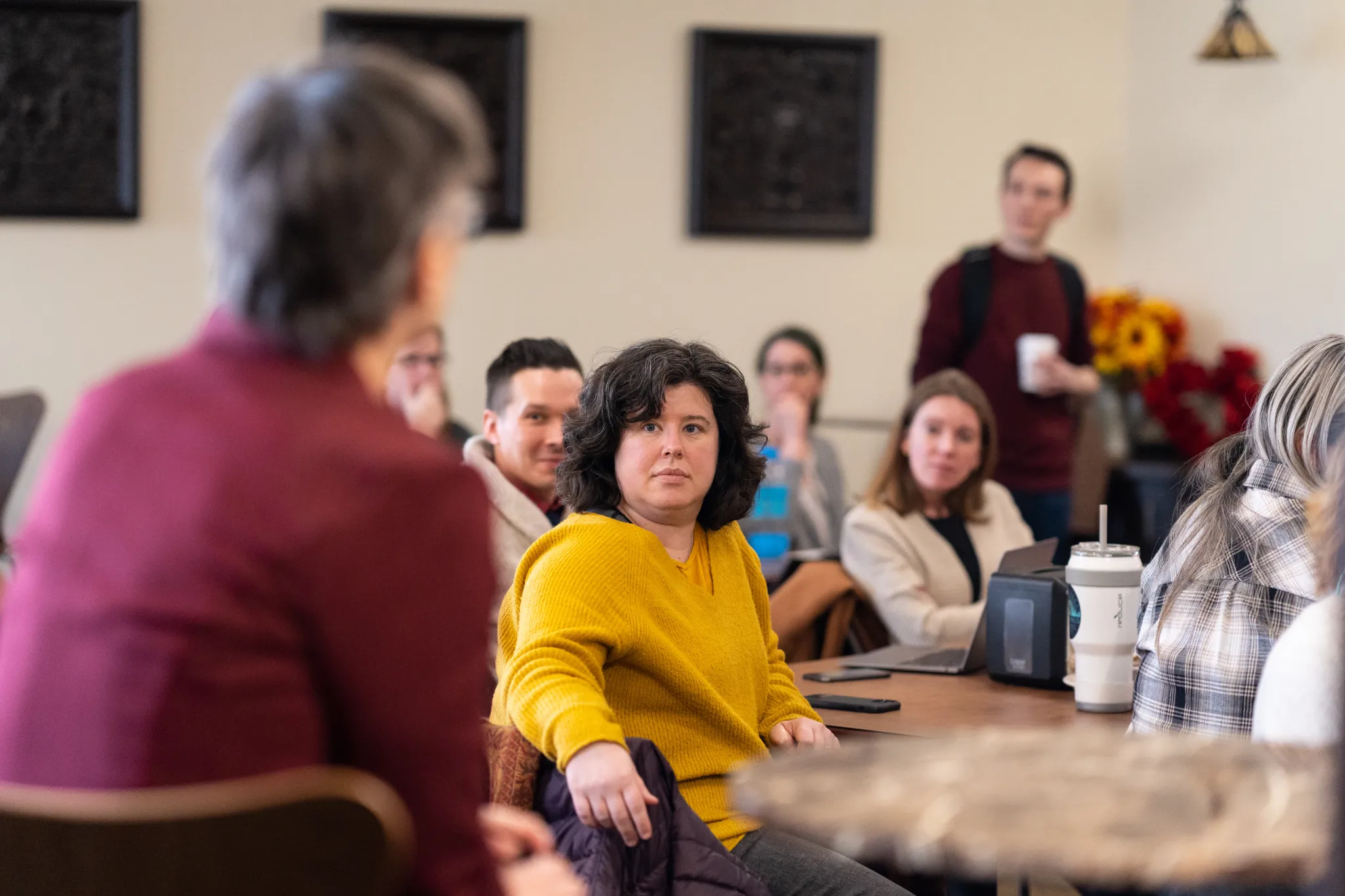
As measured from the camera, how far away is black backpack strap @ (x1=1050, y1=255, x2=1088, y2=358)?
15.4 feet

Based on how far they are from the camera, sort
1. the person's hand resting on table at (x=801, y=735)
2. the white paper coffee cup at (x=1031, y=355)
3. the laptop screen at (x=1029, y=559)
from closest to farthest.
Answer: the person's hand resting on table at (x=801, y=735)
the laptop screen at (x=1029, y=559)
the white paper coffee cup at (x=1031, y=355)

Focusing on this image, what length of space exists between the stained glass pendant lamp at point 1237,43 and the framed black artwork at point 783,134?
1095 mm

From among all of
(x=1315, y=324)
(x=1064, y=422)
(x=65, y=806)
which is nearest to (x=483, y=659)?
(x=65, y=806)

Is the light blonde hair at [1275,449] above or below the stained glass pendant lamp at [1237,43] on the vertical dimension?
below

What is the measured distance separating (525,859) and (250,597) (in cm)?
37

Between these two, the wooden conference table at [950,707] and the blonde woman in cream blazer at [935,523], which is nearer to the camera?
the wooden conference table at [950,707]

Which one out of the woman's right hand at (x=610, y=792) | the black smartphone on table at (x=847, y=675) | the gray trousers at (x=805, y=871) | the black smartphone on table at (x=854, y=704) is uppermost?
the woman's right hand at (x=610, y=792)

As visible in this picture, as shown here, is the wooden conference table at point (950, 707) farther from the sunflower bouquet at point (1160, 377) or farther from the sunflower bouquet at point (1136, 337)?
the sunflower bouquet at point (1136, 337)

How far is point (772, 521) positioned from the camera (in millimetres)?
3707

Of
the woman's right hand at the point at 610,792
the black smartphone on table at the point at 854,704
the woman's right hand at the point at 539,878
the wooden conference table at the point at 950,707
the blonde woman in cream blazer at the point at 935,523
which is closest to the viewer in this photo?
the woman's right hand at the point at 539,878

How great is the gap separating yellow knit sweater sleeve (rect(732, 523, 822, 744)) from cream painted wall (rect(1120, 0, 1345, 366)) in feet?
10.5

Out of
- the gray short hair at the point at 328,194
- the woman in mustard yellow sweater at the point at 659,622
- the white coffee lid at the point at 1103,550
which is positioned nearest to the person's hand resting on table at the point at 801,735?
the woman in mustard yellow sweater at the point at 659,622

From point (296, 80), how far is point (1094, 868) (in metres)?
0.73

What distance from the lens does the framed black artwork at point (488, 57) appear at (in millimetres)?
5016
